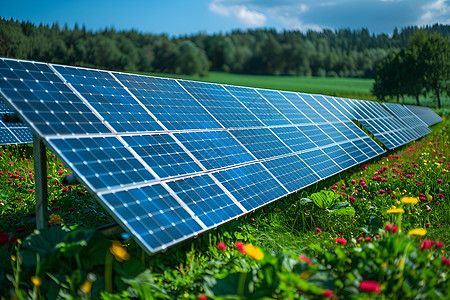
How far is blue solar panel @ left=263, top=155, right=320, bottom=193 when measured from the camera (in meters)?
7.29

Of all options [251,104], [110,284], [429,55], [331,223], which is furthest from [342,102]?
[429,55]

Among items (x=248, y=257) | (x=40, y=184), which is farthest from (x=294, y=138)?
(x=40, y=184)

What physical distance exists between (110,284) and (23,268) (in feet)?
3.46

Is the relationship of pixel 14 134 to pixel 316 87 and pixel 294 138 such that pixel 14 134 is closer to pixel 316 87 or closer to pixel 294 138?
pixel 294 138

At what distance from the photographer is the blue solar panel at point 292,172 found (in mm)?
7285

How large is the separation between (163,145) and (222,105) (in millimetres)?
3284

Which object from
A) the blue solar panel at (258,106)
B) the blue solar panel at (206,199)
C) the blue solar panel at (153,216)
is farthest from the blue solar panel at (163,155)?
the blue solar panel at (258,106)

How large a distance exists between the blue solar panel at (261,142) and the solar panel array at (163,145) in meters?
0.03

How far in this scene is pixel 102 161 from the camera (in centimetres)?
477

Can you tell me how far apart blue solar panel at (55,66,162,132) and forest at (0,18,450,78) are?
56.3 m

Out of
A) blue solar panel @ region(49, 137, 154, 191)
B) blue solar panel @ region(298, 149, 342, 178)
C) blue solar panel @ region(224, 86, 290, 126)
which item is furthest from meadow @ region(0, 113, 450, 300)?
blue solar panel @ region(224, 86, 290, 126)

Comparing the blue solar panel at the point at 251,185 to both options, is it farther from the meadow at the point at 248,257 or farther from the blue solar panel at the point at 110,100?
the blue solar panel at the point at 110,100

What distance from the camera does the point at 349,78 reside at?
122 meters

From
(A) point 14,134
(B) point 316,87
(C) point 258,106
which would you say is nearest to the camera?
(C) point 258,106
